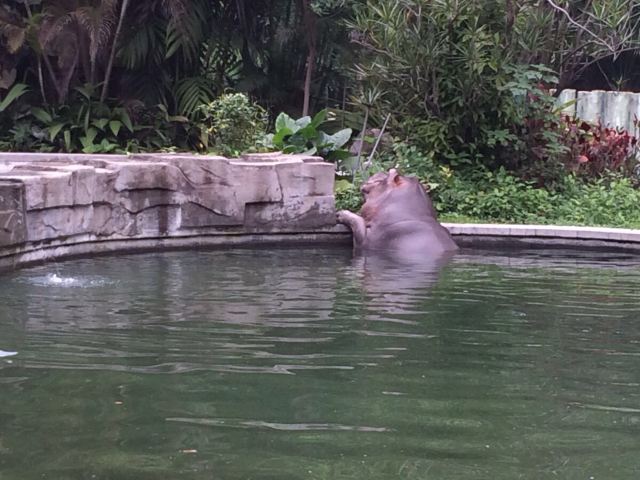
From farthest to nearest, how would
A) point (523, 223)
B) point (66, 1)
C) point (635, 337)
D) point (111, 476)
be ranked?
point (66, 1), point (523, 223), point (635, 337), point (111, 476)

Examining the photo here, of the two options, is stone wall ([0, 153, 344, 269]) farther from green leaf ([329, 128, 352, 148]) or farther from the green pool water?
green leaf ([329, 128, 352, 148])

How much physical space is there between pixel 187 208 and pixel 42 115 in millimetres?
3915

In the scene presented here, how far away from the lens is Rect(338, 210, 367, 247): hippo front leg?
966cm

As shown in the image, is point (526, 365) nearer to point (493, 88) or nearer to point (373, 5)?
point (493, 88)

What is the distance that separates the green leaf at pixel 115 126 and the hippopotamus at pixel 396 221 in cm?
361

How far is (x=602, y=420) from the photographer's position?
12.7 feet

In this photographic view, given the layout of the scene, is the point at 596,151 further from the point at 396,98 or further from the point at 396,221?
the point at 396,221

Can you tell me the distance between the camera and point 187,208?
31.2 feet

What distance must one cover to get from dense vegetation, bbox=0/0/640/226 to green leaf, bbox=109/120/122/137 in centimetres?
5

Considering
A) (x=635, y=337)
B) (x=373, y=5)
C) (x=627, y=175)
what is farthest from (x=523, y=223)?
(x=635, y=337)

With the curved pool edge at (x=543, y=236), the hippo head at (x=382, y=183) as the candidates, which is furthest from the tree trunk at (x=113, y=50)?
the curved pool edge at (x=543, y=236)

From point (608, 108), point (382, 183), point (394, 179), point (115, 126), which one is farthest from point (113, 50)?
point (608, 108)

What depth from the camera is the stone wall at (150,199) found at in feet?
25.9

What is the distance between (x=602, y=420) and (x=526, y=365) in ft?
3.13
